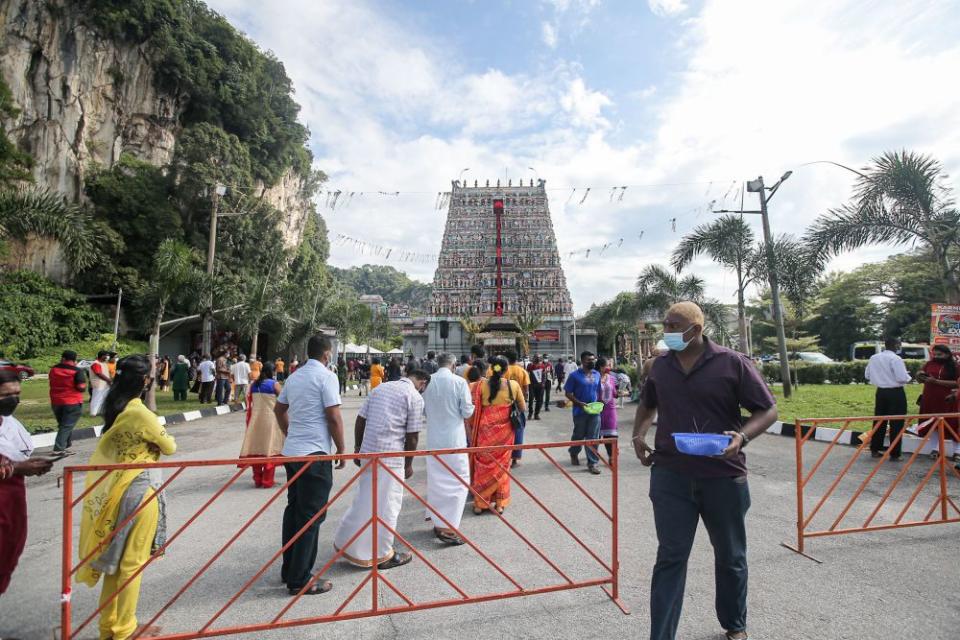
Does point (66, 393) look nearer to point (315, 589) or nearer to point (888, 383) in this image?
point (315, 589)

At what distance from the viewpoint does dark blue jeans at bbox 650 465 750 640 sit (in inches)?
95.9

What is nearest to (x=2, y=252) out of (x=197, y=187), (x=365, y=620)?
(x=197, y=187)

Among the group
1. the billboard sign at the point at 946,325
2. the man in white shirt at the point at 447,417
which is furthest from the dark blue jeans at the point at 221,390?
the billboard sign at the point at 946,325

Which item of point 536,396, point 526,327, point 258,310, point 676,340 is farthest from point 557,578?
point 526,327

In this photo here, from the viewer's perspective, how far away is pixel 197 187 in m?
25.9

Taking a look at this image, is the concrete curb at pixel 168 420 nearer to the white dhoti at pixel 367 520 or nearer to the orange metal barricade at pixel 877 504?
the white dhoti at pixel 367 520

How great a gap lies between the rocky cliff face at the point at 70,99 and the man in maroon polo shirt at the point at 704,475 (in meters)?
27.8

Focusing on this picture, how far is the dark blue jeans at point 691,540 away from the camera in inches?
95.9

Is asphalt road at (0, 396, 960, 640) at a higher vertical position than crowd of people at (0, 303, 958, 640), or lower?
lower

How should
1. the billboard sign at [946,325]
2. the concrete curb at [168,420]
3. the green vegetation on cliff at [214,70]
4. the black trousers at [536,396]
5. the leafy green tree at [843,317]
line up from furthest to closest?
1. the leafy green tree at [843,317]
2. the green vegetation on cliff at [214,70]
3. the black trousers at [536,396]
4. the concrete curb at [168,420]
5. the billboard sign at [946,325]

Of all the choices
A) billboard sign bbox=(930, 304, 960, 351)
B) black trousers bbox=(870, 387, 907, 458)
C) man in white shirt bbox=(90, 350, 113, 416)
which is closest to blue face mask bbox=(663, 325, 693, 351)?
black trousers bbox=(870, 387, 907, 458)

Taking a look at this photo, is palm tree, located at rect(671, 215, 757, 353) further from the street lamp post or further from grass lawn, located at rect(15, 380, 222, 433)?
grass lawn, located at rect(15, 380, 222, 433)

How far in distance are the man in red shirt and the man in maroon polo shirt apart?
823 cm

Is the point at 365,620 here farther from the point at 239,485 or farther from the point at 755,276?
the point at 755,276
